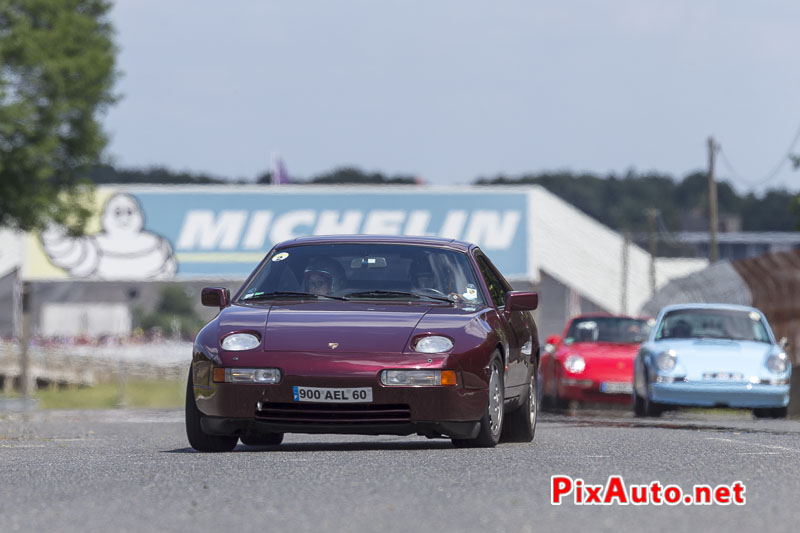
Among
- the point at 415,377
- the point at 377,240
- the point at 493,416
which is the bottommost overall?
the point at 493,416

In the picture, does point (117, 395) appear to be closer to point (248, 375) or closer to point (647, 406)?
point (647, 406)

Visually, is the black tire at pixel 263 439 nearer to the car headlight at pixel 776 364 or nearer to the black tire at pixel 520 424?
the black tire at pixel 520 424

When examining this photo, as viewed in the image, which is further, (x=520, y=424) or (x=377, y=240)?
(x=520, y=424)

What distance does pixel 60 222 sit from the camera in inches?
1475

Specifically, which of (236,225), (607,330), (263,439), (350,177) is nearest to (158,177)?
(350,177)

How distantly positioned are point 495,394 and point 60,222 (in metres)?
28.2

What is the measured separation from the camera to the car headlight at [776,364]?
18422 millimetres

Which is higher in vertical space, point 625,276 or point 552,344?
point 552,344

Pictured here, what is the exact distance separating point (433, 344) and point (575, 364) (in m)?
11.9

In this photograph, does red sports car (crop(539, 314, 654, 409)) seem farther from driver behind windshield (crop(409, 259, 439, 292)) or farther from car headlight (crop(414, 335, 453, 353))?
car headlight (crop(414, 335, 453, 353))

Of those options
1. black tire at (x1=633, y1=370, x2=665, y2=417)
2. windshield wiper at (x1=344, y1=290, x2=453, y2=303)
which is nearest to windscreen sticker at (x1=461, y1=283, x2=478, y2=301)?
windshield wiper at (x1=344, y1=290, x2=453, y2=303)

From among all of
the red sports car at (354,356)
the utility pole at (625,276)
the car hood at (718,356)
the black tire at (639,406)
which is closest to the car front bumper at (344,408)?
the red sports car at (354,356)

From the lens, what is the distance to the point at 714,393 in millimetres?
18156

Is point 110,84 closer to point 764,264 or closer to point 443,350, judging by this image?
point 764,264
